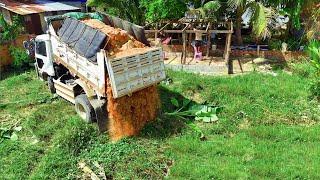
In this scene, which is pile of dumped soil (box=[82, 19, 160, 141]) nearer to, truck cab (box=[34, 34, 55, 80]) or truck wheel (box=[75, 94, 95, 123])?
truck wheel (box=[75, 94, 95, 123])

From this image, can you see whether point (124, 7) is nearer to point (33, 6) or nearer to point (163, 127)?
point (33, 6)

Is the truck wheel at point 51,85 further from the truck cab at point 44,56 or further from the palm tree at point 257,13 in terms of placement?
the palm tree at point 257,13

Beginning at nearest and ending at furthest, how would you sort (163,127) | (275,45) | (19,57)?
(163,127) → (19,57) → (275,45)

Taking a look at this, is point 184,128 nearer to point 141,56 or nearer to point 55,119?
point 141,56

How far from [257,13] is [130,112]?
299 inches

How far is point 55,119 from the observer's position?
10227mm

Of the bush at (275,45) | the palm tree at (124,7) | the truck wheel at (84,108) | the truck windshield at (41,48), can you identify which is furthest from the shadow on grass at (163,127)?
the palm tree at (124,7)

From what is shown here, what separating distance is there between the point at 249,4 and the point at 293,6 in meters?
1.90

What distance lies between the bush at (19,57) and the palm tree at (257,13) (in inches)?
340

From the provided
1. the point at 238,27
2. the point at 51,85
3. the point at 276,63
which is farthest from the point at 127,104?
the point at 238,27

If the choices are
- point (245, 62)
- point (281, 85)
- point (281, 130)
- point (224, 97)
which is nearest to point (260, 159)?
point (281, 130)

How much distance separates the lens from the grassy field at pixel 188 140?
8.14 m

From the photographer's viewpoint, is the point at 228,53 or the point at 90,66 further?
the point at 228,53

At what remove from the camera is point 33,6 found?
20.4 meters
